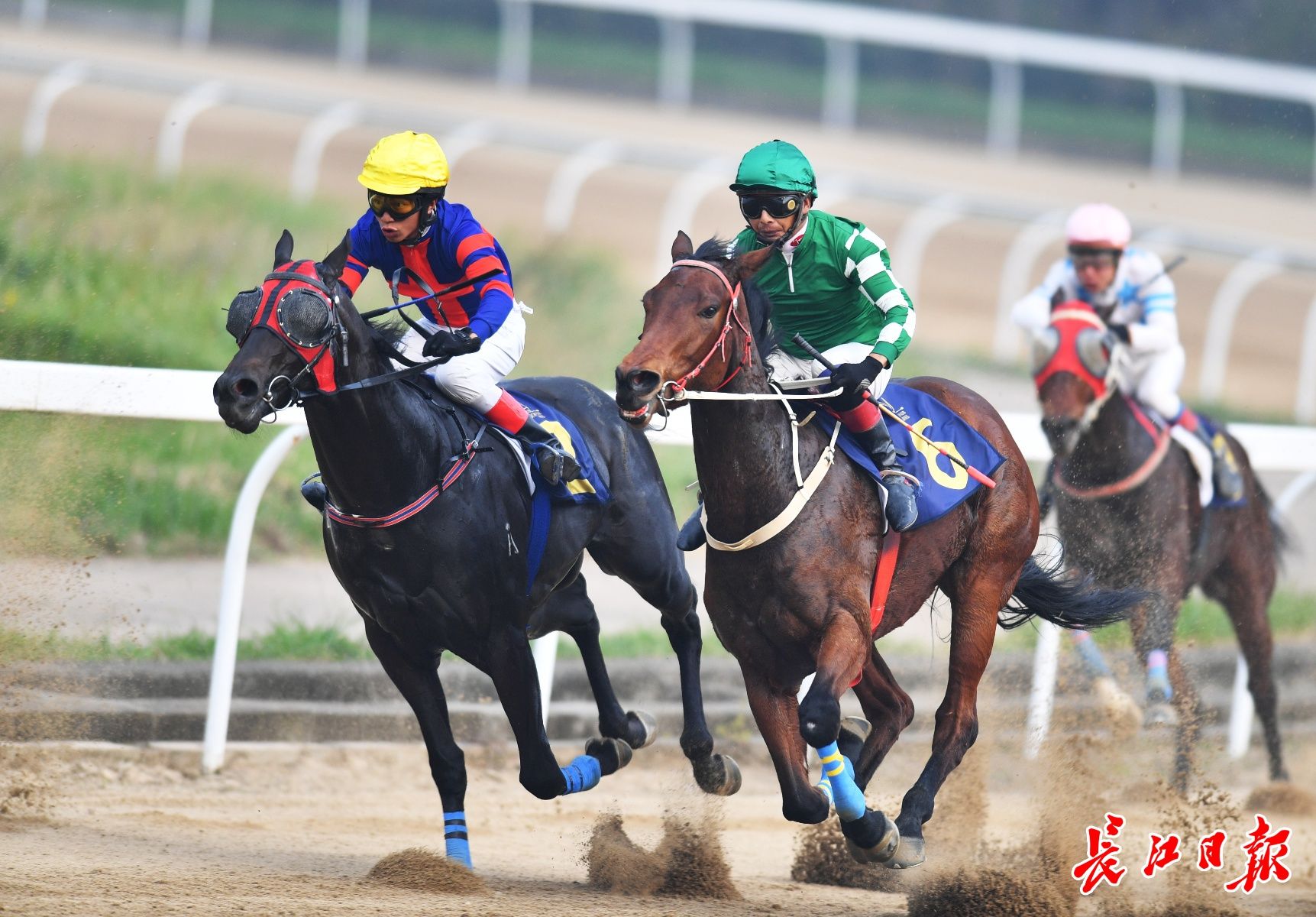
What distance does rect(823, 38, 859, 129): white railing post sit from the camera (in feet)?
62.4

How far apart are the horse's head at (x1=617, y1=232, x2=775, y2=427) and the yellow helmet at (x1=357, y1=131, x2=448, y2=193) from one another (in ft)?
→ 2.64

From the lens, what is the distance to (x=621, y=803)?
6.27m

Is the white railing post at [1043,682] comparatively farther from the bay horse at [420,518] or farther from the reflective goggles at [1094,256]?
the bay horse at [420,518]

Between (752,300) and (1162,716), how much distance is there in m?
3.07

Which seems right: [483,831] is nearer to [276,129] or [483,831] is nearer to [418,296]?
[418,296]

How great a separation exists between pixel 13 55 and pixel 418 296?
855cm

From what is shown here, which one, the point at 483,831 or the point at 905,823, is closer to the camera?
the point at 905,823

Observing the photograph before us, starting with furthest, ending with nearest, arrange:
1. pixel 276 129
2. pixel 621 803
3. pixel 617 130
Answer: pixel 617 130 → pixel 276 129 → pixel 621 803

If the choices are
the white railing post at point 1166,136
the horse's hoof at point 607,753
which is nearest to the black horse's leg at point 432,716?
the horse's hoof at point 607,753

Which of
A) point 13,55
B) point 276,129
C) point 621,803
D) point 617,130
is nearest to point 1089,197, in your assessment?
point 617,130

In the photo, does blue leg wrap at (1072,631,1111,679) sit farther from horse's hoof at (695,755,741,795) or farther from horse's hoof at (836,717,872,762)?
horse's hoof at (695,755,741,795)

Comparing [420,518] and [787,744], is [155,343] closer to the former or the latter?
[420,518]

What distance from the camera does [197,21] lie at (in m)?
18.0

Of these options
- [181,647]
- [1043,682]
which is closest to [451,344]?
[181,647]
